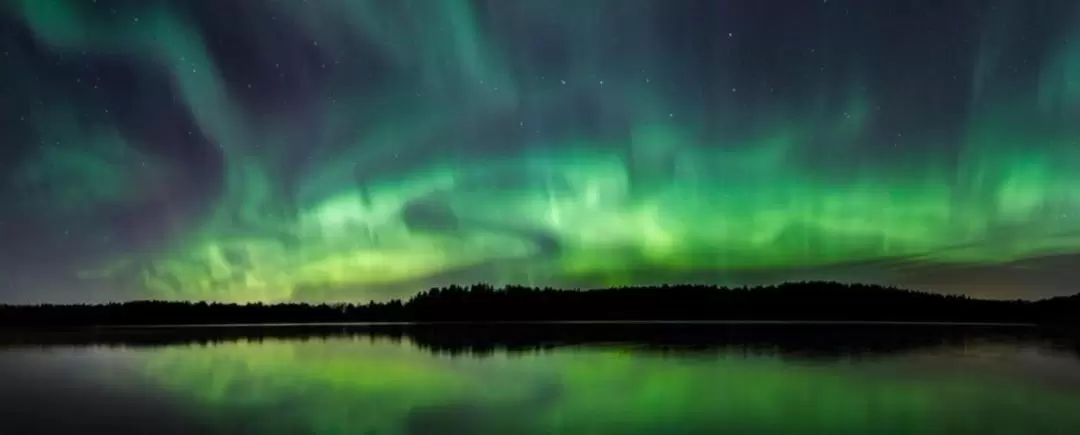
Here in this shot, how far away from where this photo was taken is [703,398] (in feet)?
65.7

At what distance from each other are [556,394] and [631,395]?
6.32 feet

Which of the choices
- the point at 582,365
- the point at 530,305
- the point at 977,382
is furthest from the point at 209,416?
the point at 530,305

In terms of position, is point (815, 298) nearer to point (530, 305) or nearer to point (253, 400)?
point (530, 305)

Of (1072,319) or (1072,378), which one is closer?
(1072,378)

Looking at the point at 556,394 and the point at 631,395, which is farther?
the point at 556,394

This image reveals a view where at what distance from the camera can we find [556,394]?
20734 mm

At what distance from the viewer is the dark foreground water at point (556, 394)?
52.6ft

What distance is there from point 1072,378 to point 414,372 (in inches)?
838

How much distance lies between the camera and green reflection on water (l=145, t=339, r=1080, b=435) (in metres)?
15.9

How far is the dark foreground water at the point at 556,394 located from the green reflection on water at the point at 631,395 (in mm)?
60

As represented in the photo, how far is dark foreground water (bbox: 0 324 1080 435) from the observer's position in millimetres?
16031

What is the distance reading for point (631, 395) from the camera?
67.0ft

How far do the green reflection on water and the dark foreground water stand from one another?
0.20 ft

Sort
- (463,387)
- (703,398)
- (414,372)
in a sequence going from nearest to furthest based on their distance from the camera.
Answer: (703,398) < (463,387) < (414,372)
